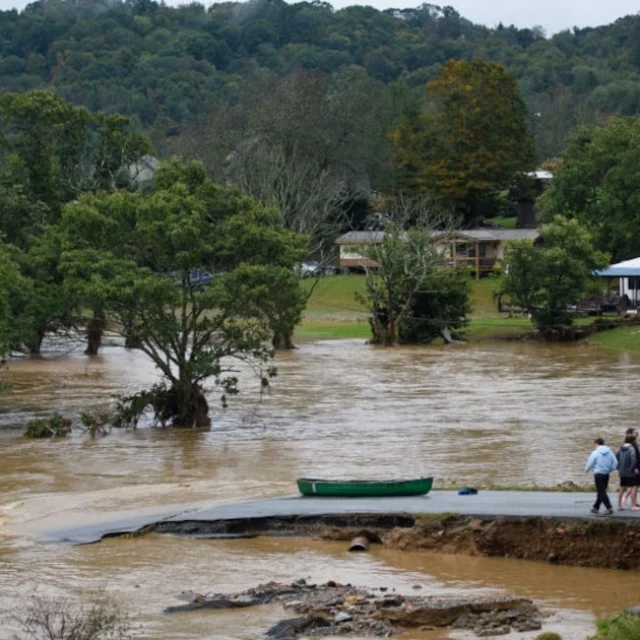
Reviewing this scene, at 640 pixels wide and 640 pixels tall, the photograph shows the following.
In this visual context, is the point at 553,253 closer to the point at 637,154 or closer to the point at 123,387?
the point at 637,154

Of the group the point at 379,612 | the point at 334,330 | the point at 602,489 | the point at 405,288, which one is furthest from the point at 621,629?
the point at 334,330

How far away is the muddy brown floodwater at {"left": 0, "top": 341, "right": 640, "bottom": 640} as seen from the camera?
23.0 metres

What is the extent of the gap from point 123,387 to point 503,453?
20927mm

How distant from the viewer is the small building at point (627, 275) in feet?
219

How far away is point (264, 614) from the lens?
830 inches

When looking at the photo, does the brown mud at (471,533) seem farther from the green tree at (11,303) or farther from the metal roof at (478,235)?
the metal roof at (478,235)

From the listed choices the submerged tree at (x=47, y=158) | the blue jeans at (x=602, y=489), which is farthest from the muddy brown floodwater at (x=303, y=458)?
the submerged tree at (x=47, y=158)

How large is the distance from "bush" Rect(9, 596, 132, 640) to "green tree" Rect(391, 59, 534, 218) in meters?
69.1

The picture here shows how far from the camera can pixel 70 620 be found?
19.0 meters

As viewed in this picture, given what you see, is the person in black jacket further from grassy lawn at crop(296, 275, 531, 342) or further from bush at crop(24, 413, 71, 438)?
grassy lawn at crop(296, 275, 531, 342)

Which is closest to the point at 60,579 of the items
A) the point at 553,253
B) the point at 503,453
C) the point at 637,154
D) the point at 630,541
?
the point at 630,541

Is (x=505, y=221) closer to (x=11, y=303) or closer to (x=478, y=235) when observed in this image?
(x=478, y=235)

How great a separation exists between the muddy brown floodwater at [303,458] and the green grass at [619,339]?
171cm

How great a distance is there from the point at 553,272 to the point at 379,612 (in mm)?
49199
